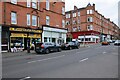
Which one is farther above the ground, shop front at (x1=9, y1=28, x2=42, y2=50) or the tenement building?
the tenement building

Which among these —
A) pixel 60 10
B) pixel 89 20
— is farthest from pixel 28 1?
pixel 89 20

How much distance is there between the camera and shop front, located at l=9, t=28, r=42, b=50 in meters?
28.2

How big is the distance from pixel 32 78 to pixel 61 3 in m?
36.8

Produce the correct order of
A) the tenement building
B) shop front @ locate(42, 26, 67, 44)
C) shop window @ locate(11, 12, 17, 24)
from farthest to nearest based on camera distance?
the tenement building → shop front @ locate(42, 26, 67, 44) → shop window @ locate(11, 12, 17, 24)

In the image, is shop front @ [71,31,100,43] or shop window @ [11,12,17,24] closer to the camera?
shop window @ [11,12,17,24]

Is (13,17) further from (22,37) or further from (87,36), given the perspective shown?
(87,36)

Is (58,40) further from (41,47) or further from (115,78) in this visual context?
(115,78)

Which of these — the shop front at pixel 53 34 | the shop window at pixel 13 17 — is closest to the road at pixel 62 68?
the shop window at pixel 13 17

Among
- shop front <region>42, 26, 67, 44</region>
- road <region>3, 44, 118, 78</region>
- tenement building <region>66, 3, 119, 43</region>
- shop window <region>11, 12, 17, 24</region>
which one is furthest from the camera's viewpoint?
tenement building <region>66, 3, 119, 43</region>

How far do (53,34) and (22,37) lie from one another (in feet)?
34.1

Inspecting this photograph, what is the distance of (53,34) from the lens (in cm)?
3931

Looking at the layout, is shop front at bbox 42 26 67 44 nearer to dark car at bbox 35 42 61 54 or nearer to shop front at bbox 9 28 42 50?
shop front at bbox 9 28 42 50

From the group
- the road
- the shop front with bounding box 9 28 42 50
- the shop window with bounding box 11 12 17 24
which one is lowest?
the road

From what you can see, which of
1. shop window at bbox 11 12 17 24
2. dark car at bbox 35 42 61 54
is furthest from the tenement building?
dark car at bbox 35 42 61 54
